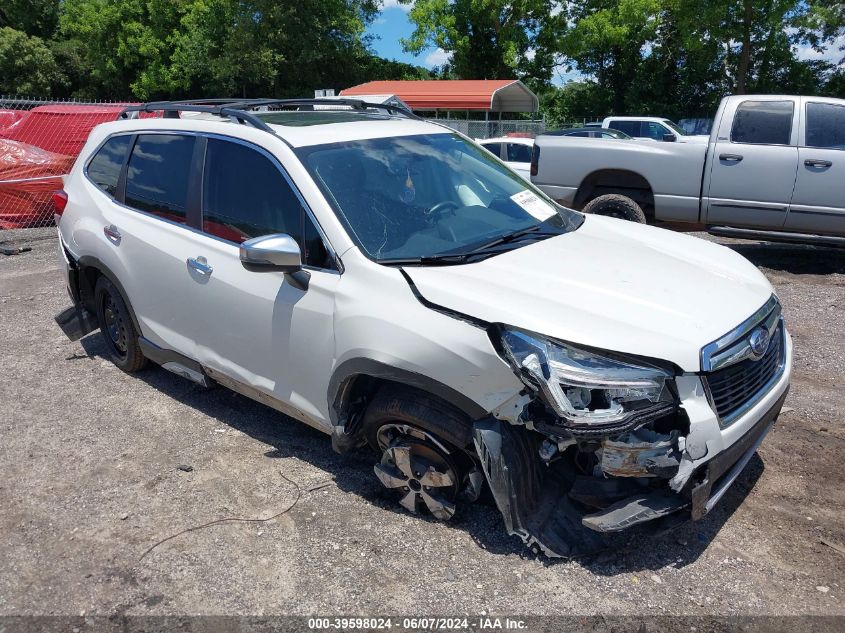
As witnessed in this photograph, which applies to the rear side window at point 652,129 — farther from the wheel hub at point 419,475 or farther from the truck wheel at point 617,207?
the wheel hub at point 419,475

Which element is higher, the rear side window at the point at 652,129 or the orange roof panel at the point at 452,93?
the orange roof panel at the point at 452,93

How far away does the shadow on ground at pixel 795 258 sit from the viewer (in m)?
8.28

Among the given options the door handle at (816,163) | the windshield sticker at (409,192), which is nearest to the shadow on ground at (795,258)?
the door handle at (816,163)

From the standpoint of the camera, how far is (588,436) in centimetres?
262

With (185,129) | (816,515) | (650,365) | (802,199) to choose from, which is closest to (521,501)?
(650,365)

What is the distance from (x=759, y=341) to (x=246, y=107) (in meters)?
3.37

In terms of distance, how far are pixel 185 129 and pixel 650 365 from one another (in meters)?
3.03

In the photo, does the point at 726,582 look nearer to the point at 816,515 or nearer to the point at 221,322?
the point at 816,515

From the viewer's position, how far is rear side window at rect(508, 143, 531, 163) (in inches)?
519

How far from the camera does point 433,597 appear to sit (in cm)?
288

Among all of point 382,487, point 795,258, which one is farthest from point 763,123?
point 382,487

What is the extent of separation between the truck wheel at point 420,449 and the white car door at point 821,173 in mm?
6420

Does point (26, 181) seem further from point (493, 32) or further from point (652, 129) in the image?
point (493, 32)

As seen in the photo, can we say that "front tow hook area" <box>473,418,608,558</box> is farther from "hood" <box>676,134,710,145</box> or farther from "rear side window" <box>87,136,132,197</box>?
"hood" <box>676,134,710,145</box>
